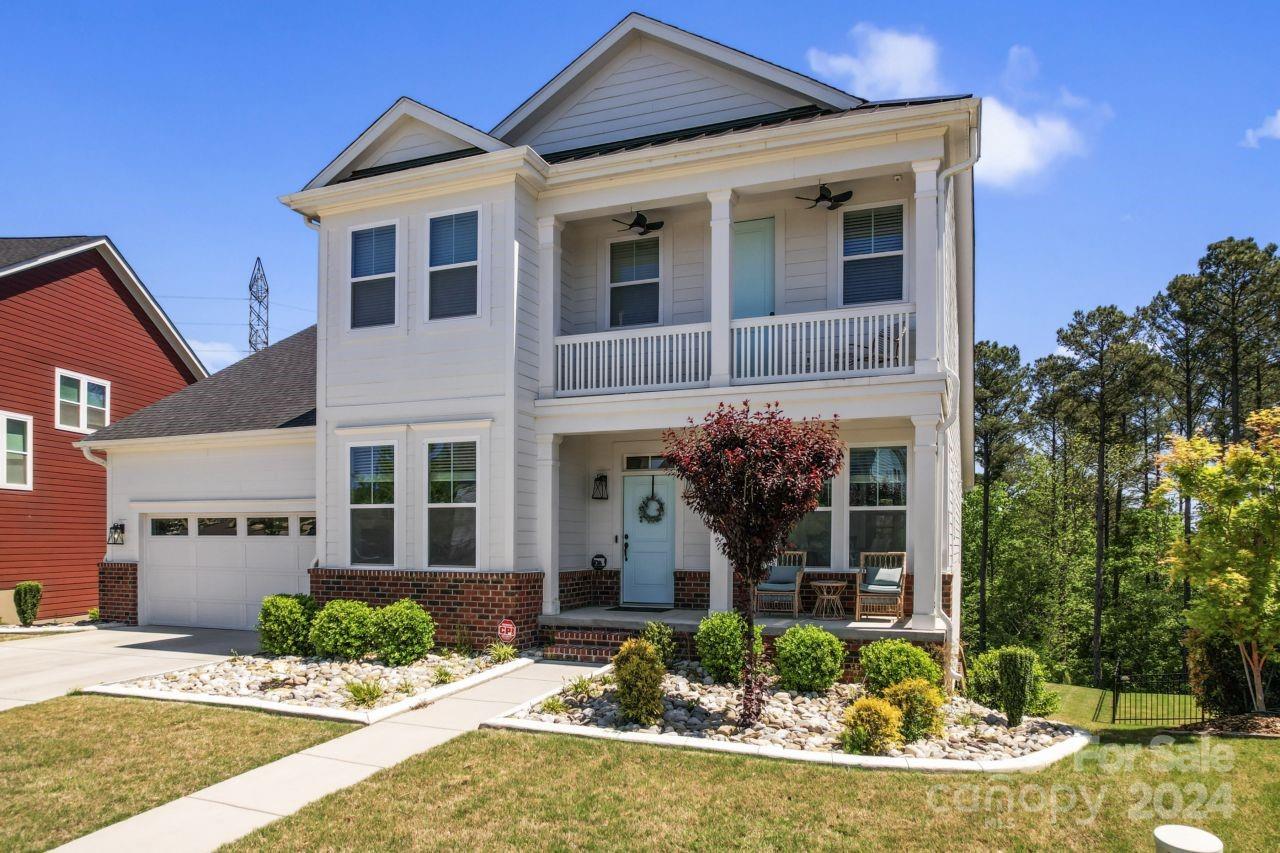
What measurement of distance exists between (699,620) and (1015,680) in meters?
4.17

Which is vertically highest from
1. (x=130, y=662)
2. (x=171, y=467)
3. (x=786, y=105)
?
(x=786, y=105)

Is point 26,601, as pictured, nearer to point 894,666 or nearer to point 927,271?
point 894,666

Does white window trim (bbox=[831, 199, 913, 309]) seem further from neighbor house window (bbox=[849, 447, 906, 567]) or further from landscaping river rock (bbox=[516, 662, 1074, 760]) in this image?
landscaping river rock (bbox=[516, 662, 1074, 760])

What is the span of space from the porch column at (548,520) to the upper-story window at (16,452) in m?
12.4

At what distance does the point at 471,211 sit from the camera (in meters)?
11.8

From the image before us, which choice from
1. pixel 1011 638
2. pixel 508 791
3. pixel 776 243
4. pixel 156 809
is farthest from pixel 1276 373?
pixel 156 809

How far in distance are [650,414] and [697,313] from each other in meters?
1.97

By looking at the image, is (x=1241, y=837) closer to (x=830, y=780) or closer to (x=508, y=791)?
(x=830, y=780)

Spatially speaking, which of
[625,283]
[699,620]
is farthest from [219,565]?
[699,620]

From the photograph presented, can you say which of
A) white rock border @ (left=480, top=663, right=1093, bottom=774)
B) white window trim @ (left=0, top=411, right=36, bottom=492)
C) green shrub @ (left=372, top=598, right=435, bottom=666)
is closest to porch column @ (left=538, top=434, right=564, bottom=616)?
green shrub @ (left=372, top=598, right=435, bottom=666)

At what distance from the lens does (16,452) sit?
1719 centimetres

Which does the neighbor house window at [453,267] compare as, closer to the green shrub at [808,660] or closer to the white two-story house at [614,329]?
the white two-story house at [614,329]

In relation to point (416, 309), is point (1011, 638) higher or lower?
lower

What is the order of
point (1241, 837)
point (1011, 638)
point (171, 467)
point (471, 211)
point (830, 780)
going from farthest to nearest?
point (1011, 638), point (171, 467), point (471, 211), point (830, 780), point (1241, 837)
